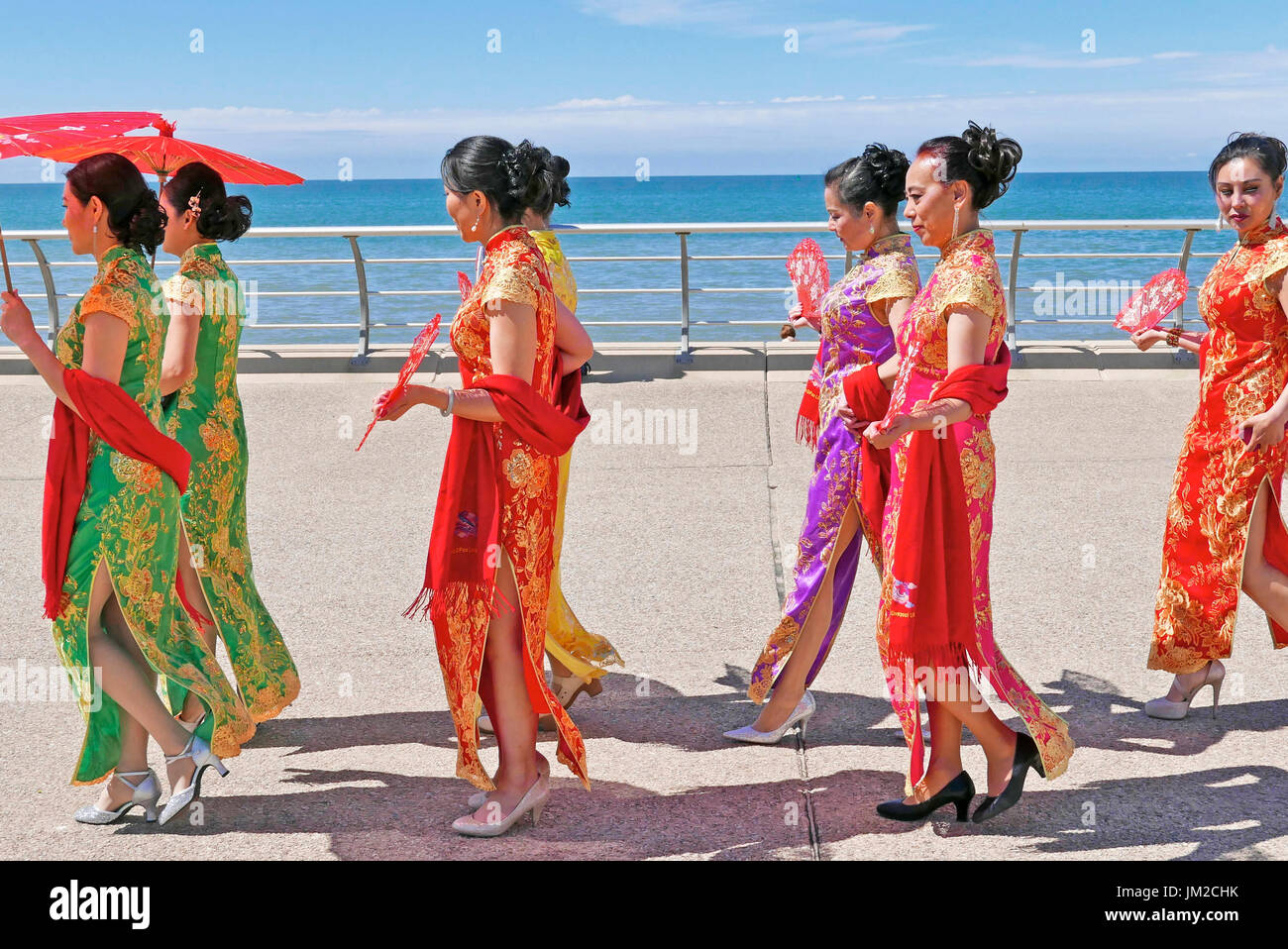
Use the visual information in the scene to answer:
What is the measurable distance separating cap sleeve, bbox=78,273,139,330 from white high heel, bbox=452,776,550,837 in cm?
151

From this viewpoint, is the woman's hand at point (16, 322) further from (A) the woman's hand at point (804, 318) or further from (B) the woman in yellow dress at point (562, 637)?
(A) the woman's hand at point (804, 318)

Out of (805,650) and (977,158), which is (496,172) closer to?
(977,158)

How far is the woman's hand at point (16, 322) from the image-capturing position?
3074 millimetres

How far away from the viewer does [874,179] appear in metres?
3.79

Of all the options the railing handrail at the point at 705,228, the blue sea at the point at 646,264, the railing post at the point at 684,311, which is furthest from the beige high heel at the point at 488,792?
the railing post at the point at 684,311

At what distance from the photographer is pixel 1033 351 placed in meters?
9.23

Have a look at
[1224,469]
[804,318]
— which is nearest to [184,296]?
[804,318]

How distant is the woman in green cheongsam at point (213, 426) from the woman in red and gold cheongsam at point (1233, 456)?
2.80 meters

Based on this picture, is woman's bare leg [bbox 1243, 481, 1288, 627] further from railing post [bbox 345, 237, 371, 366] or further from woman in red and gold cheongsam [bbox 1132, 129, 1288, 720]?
railing post [bbox 345, 237, 371, 366]

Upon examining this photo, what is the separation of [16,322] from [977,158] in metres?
2.34

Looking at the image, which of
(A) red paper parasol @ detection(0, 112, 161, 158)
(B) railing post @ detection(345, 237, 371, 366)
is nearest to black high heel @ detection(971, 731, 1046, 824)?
(A) red paper parasol @ detection(0, 112, 161, 158)

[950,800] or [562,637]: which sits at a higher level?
[562,637]
